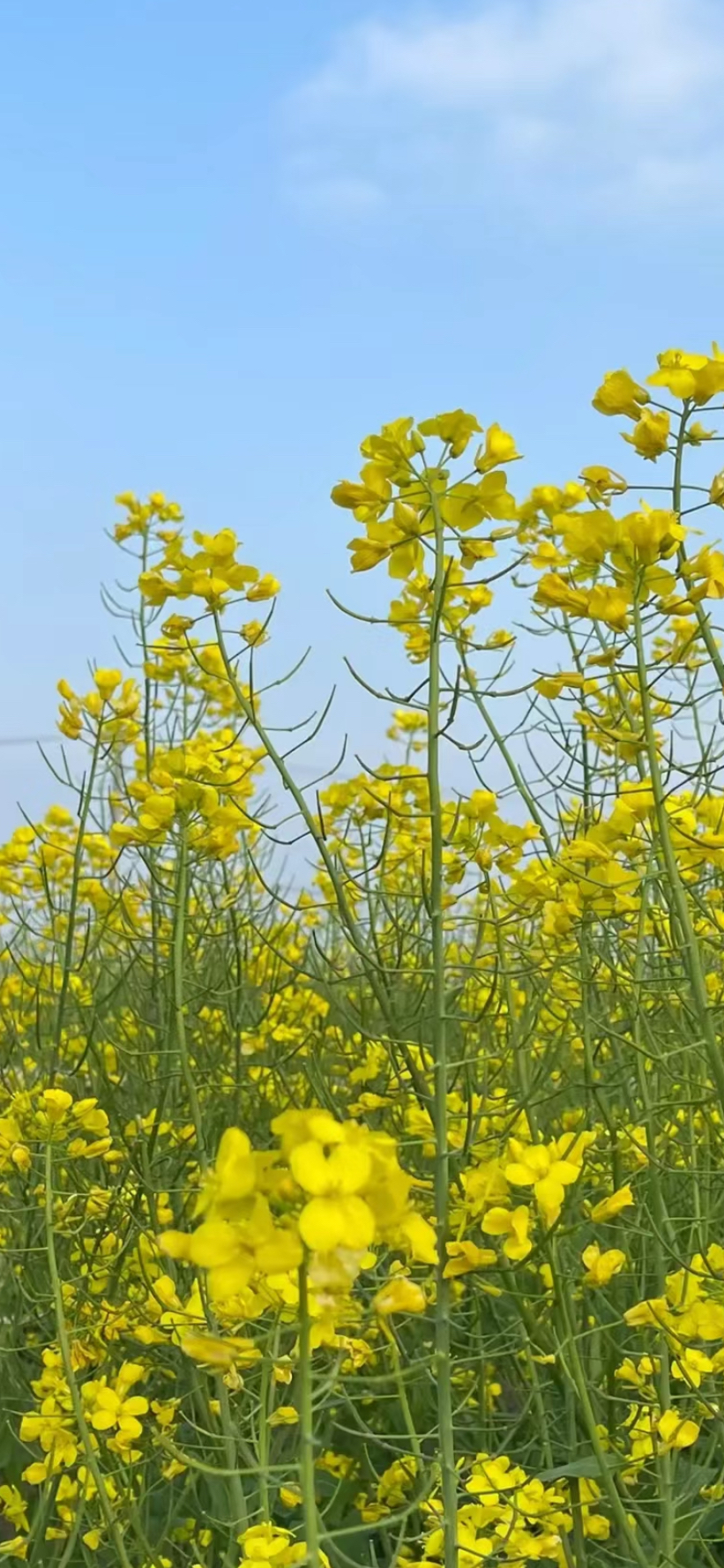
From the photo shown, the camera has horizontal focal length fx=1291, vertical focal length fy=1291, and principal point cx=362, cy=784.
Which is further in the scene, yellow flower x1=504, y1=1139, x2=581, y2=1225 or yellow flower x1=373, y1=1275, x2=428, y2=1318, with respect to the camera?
yellow flower x1=504, y1=1139, x2=581, y2=1225

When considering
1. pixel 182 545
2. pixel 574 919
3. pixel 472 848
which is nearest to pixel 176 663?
pixel 182 545

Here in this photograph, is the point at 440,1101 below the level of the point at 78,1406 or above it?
above

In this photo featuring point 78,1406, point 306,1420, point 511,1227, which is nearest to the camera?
point 306,1420

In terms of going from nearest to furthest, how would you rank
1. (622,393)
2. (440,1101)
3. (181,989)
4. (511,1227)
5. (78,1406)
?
1. (440,1101)
2. (511,1227)
3. (622,393)
4. (78,1406)
5. (181,989)

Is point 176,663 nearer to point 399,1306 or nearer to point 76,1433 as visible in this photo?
point 76,1433

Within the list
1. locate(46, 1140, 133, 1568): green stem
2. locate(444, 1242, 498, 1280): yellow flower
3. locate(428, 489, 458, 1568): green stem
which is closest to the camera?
locate(428, 489, 458, 1568): green stem

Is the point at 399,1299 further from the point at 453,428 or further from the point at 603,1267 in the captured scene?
the point at 453,428

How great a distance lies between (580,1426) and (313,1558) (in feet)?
5.62

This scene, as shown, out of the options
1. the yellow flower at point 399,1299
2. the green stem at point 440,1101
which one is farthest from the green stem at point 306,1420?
the green stem at point 440,1101

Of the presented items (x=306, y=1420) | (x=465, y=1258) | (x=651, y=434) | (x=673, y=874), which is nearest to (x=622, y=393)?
(x=651, y=434)

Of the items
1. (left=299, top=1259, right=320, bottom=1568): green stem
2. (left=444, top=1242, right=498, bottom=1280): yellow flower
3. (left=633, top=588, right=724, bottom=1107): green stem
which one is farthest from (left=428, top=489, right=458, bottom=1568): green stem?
(left=299, top=1259, right=320, bottom=1568): green stem

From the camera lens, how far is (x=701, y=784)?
1912 mm

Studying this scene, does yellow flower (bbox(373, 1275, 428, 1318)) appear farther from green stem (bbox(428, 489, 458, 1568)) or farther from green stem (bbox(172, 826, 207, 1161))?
green stem (bbox(172, 826, 207, 1161))

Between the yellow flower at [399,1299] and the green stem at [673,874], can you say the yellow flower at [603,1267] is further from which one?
the yellow flower at [399,1299]
